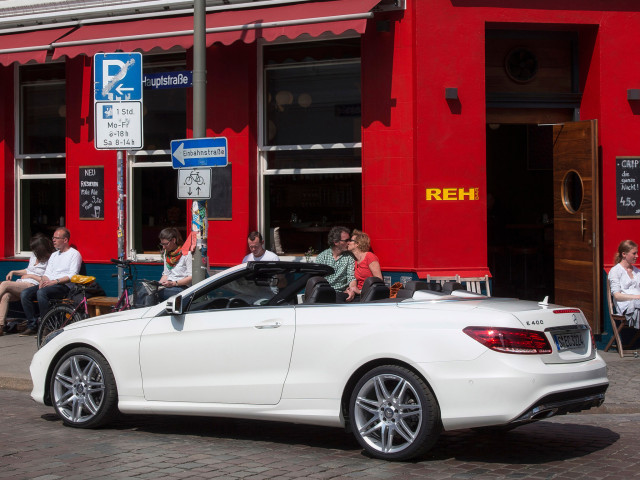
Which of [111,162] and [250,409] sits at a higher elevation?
[111,162]

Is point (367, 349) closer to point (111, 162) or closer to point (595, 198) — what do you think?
point (595, 198)

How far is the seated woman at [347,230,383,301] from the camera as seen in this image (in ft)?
39.9

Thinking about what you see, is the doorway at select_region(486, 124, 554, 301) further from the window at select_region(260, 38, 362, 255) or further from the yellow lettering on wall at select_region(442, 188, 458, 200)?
the window at select_region(260, 38, 362, 255)

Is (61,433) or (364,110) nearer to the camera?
(61,433)

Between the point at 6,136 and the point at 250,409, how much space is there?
983cm

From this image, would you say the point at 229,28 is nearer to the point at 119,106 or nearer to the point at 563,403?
the point at 119,106

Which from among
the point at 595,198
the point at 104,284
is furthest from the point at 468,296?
the point at 104,284

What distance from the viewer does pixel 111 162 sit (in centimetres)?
1452

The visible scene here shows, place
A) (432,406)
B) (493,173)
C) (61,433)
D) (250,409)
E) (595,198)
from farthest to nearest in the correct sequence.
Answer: (493,173) → (595,198) → (61,433) → (250,409) → (432,406)

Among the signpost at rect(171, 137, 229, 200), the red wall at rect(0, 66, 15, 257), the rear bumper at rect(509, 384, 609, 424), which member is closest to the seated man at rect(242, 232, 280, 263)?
the signpost at rect(171, 137, 229, 200)

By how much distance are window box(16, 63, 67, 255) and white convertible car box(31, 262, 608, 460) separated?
7.36m

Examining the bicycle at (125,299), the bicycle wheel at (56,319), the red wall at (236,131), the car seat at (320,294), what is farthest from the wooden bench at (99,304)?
the car seat at (320,294)

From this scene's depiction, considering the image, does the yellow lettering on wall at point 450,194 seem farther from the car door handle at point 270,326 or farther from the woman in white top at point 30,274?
the woman in white top at point 30,274

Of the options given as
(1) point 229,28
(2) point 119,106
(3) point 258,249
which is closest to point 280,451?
(2) point 119,106
